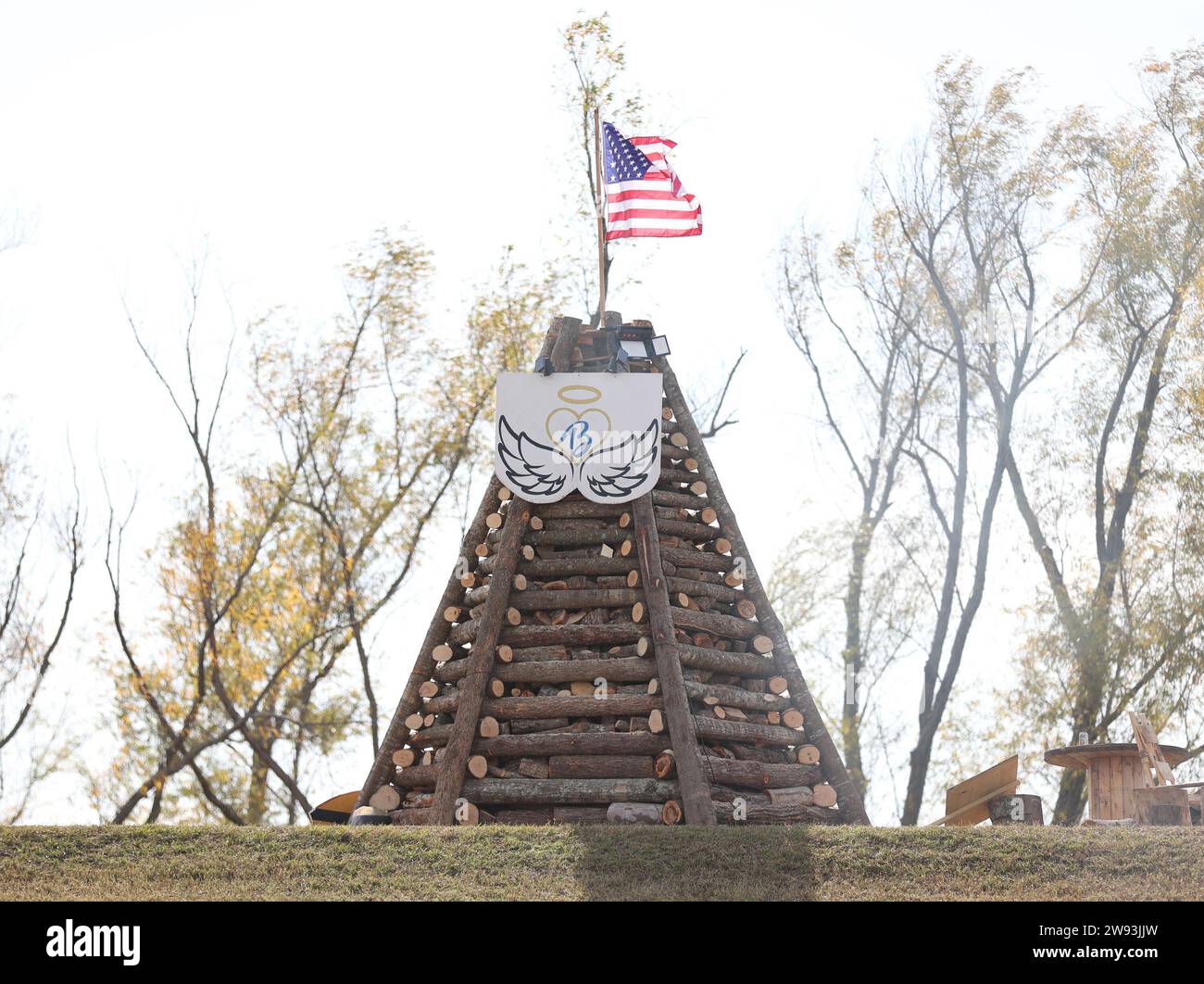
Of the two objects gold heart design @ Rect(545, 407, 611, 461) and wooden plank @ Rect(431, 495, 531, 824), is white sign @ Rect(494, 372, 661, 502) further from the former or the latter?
wooden plank @ Rect(431, 495, 531, 824)

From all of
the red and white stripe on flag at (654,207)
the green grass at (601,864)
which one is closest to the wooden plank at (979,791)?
the green grass at (601,864)

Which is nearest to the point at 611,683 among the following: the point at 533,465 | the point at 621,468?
the point at 621,468

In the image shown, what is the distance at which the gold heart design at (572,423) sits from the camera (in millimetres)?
13383

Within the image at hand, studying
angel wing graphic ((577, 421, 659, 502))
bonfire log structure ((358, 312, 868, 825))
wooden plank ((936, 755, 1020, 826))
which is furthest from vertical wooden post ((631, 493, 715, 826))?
wooden plank ((936, 755, 1020, 826))

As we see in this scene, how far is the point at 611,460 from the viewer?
13.3m

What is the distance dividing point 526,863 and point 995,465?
13.9m

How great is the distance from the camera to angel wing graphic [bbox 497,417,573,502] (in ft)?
43.7

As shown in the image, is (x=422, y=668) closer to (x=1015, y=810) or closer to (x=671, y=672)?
(x=671, y=672)

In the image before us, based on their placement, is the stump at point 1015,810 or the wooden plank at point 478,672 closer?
the wooden plank at point 478,672

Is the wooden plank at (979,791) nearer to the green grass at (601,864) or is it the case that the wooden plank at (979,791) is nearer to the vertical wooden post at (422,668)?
the green grass at (601,864)

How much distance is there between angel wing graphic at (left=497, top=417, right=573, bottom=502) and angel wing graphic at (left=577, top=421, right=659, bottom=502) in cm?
19

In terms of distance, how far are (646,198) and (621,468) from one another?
285 cm
